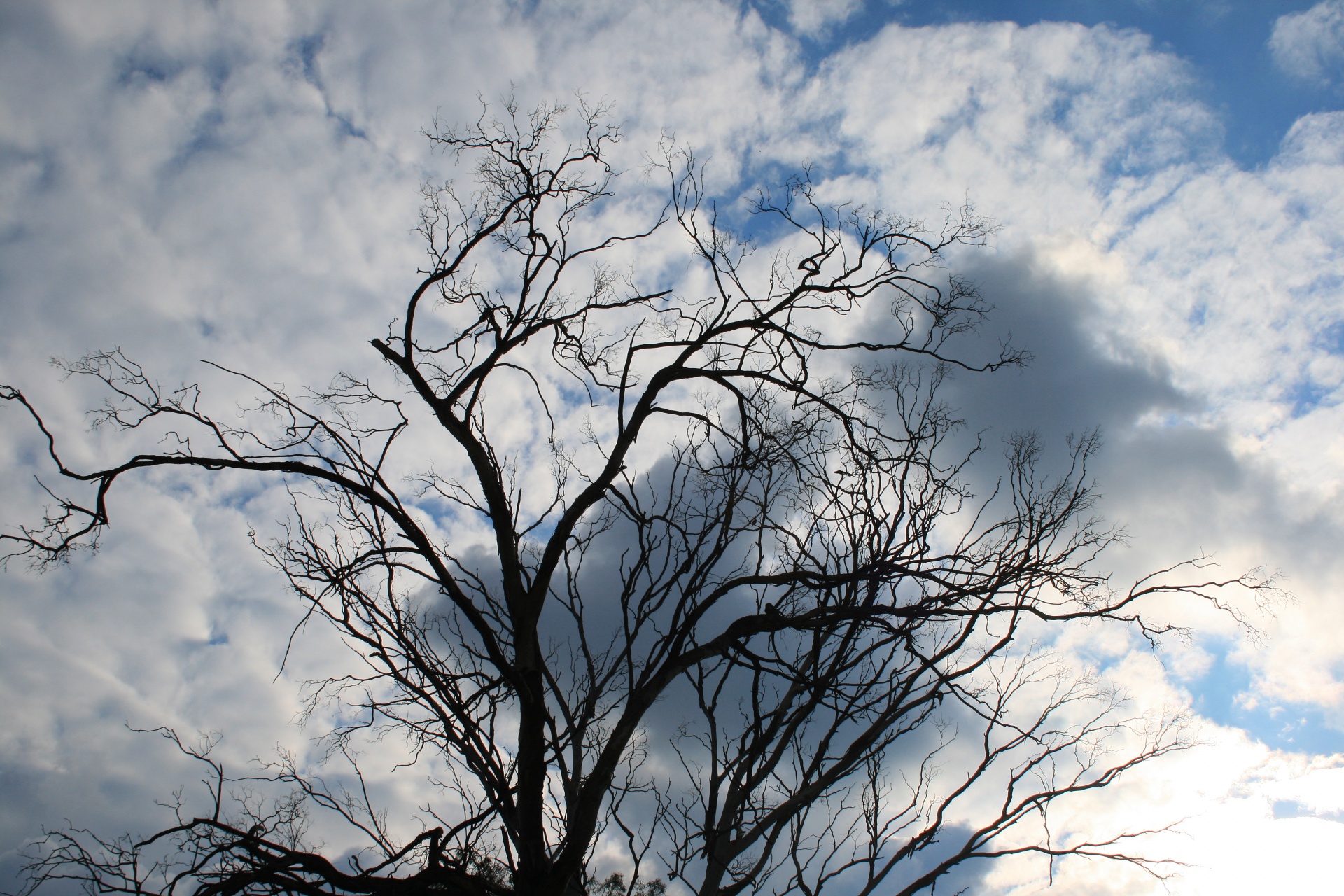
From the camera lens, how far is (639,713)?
407 centimetres

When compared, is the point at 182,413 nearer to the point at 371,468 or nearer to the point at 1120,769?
the point at 371,468

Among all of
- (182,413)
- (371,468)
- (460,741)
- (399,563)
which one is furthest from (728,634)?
(182,413)

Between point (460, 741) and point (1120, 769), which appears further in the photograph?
point (1120, 769)

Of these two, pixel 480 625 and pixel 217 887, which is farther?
pixel 480 625

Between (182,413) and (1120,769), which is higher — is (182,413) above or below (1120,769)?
above

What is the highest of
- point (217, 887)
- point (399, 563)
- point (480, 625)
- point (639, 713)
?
point (399, 563)

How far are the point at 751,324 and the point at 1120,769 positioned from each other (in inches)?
250

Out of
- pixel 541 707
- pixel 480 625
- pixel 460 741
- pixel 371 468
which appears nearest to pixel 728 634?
pixel 541 707

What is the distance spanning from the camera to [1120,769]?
714cm

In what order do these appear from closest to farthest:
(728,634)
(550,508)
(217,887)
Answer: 1. (217,887)
2. (728,634)
3. (550,508)

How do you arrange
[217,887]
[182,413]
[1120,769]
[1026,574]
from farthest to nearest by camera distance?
[1120,769] → [182,413] → [1026,574] → [217,887]

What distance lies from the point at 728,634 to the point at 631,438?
1.55 meters

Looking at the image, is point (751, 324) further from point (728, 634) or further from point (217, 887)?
point (217, 887)

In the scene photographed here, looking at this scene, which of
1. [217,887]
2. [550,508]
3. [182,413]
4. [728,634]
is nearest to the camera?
[217,887]
